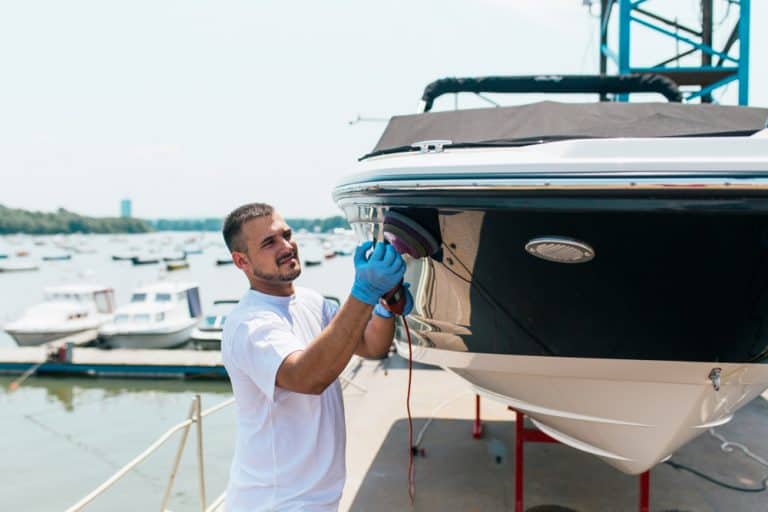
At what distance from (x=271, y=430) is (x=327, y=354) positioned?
1.42ft

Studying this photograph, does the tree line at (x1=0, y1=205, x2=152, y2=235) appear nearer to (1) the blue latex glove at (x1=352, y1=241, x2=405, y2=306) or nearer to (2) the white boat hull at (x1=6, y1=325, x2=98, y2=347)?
(2) the white boat hull at (x1=6, y1=325, x2=98, y2=347)

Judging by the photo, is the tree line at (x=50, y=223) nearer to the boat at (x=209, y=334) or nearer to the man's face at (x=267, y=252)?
the boat at (x=209, y=334)

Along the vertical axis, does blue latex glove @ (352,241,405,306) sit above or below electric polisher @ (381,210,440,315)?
below

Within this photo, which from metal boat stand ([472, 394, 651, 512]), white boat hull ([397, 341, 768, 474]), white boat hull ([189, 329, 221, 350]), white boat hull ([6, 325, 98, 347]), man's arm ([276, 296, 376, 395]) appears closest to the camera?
man's arm ([276, 296, 376, 395])

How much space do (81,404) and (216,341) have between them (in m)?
4.00

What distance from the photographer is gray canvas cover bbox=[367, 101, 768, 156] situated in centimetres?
260

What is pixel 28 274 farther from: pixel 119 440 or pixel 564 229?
pixel 564 229

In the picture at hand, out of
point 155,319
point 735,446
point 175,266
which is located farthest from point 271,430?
point 175,266

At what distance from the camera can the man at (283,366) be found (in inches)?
69.3

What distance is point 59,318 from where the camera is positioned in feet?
58.9

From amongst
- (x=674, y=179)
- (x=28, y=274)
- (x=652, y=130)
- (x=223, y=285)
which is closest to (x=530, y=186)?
(x=674, y=179)

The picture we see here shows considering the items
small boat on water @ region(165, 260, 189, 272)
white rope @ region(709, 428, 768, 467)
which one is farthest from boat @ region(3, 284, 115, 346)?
small boat on water @ region(165, 260, 189, 272)

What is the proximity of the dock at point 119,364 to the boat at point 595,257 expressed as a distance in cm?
1179

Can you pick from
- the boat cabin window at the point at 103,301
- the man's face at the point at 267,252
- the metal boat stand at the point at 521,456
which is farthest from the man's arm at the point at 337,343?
the boat cabin window at the point at 103,301
